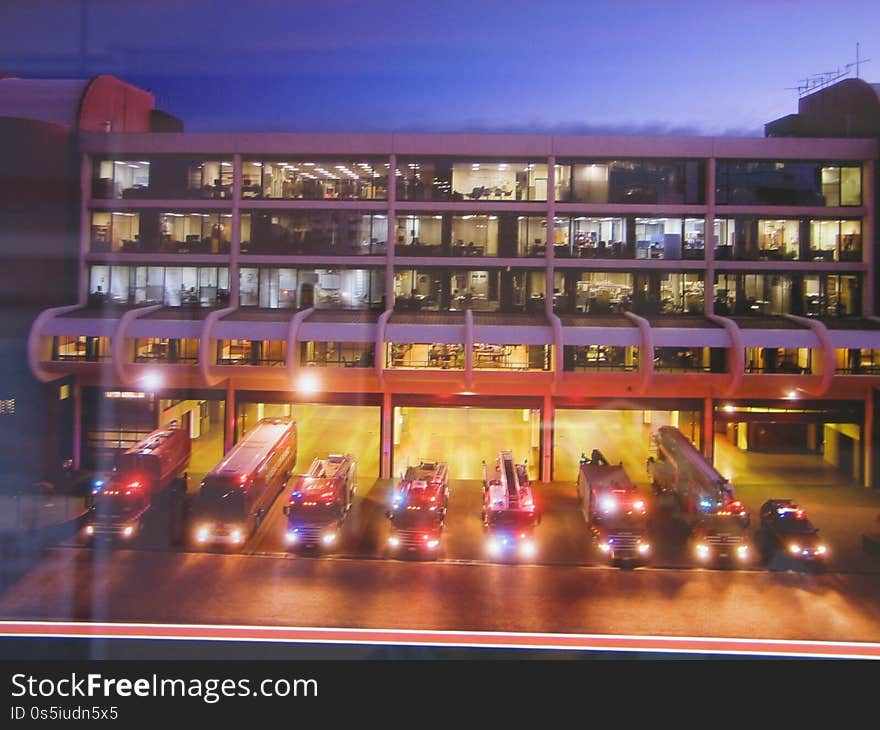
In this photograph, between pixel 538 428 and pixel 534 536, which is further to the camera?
pixel 538 428

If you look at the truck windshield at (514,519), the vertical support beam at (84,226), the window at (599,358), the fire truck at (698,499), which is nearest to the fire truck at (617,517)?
the fire truck at (698,499)

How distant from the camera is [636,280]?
364 inches

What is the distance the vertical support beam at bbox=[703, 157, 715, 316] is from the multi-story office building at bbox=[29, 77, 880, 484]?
28mm

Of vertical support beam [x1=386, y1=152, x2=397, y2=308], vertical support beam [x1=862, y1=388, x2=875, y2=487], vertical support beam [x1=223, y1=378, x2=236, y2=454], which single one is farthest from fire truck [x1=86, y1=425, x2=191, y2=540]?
vertical support beam [x1=862, y1=388, x2=875, y2=487]

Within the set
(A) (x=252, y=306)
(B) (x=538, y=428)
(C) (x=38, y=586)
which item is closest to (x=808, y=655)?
(C) (x=38, y=586)

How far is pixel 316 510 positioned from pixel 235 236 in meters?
4.68

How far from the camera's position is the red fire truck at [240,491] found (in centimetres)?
607

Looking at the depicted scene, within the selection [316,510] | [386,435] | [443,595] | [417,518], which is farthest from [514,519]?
[386,435]

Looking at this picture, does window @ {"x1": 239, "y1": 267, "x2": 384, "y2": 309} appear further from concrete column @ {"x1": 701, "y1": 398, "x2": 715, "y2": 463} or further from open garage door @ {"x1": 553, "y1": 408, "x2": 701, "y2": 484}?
concrete column @ {"x1": 701, "y1": 398, "x2": 715, "y2": 463}

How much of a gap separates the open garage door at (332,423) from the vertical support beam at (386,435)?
7cm

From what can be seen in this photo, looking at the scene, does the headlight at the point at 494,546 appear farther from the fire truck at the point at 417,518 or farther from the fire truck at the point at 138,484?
the fire truck at the point at 138,484

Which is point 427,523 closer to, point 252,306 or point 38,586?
point 38,586

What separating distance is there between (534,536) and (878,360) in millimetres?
5182

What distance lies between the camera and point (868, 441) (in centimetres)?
840
